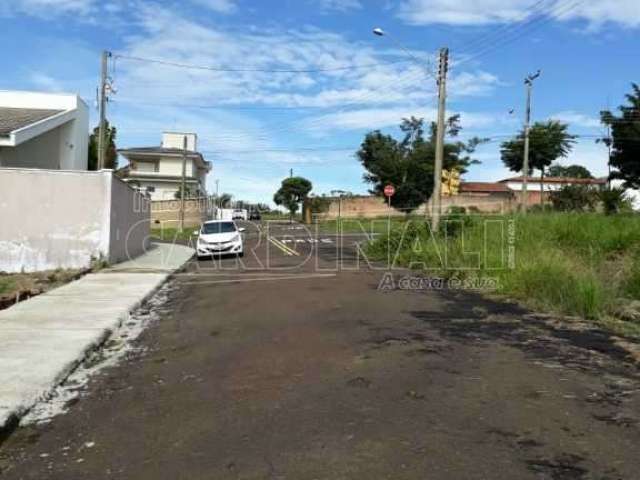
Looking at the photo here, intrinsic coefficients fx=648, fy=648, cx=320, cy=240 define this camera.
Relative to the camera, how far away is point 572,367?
7207 mm

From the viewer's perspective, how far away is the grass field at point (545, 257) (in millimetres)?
11359

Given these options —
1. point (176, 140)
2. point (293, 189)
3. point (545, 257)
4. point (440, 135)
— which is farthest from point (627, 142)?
point (293, 189)

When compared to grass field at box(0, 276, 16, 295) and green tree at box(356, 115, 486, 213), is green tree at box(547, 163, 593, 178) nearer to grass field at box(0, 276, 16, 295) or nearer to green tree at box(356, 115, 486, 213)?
green tree at box(356, 115, 486, 213)

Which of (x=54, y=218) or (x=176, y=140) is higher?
(x=176, y=140)

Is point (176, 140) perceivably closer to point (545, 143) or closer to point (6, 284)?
point (545, 143)

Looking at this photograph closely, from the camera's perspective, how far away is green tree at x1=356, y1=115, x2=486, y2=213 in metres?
61.1

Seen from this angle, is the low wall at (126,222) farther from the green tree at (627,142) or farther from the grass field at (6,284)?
the green tree at (627,142)

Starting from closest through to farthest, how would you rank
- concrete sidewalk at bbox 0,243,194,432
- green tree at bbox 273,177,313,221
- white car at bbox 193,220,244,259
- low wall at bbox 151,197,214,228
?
concrete sidewalk at bbox 0,243,194,432
white car at bbox 193,220,244,259
low wall at bbox 151,197,214,228
green tree at bbox 273,177,313,221

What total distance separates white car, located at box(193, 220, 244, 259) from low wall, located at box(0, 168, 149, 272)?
5665 millimetres

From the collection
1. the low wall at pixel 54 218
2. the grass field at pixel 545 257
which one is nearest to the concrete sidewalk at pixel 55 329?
the low wall at pixel 54 218

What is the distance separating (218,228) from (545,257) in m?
15.2

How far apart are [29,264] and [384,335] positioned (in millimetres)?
12377

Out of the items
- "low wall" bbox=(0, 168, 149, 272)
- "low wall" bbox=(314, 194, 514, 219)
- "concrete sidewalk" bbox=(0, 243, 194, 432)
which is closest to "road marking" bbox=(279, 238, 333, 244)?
"low wall" bbox=(0, 168, 149, 272)

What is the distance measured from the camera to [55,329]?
917cm
